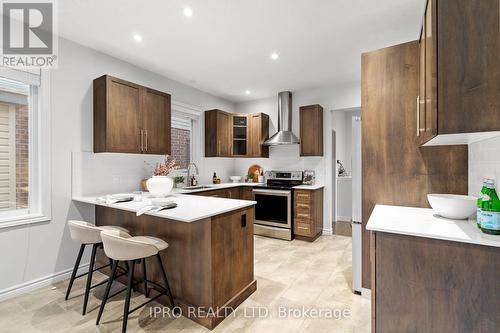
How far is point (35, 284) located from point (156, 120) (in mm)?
2268

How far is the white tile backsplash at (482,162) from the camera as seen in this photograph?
53.7 inches

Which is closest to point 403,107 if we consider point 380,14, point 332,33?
point 380,14

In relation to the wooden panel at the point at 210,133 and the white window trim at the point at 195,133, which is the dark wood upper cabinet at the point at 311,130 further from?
the white window trim at the point at 195,133

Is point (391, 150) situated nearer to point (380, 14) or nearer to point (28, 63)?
point (380, 14)

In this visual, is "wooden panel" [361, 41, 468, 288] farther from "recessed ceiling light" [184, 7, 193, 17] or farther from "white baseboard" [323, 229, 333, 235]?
"white baseboard" [323, 229, 333, 235]

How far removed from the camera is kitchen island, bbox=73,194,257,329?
6.16ft

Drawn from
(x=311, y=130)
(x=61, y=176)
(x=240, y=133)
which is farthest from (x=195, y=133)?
(x=61, y=176)

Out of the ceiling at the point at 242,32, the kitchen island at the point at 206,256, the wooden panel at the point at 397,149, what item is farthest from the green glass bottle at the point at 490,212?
the ceiling at the point at 242,32

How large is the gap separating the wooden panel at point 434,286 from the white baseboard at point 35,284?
3150 millimetres

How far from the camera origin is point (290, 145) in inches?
190

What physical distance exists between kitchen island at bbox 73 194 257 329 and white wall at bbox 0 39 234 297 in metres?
0.75

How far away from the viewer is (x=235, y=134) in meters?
4.93

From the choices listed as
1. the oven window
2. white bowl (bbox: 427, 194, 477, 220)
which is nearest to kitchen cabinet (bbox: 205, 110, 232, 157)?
the oven window

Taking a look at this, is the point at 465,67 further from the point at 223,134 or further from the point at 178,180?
the point at 223,134
